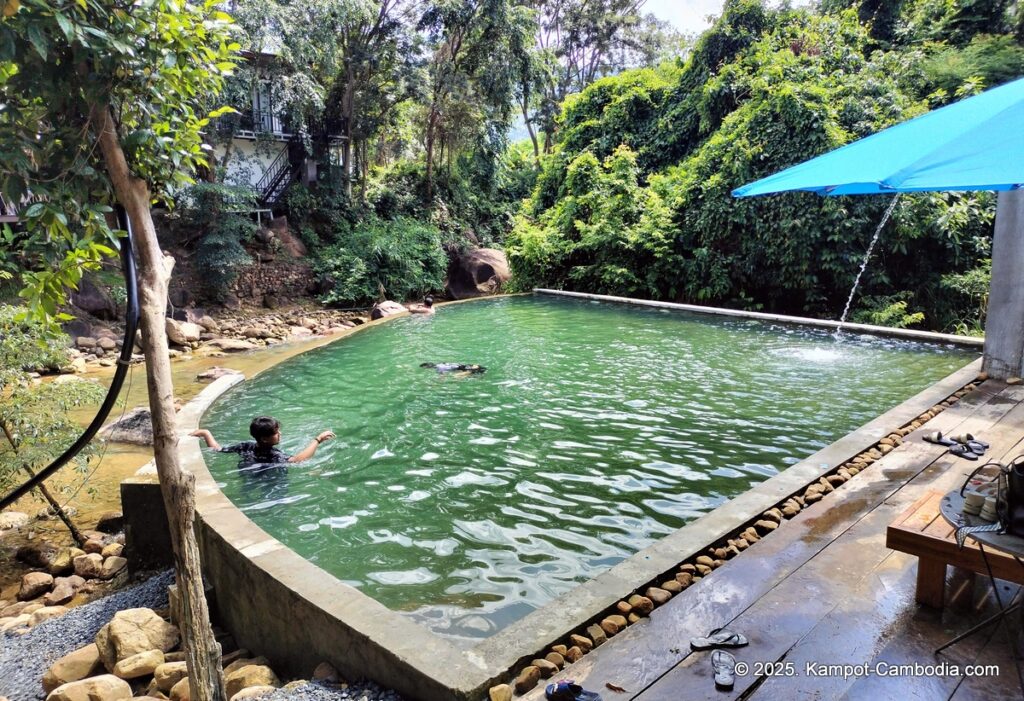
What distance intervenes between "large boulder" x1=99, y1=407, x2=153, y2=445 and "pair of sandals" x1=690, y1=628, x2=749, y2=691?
6.95 metres

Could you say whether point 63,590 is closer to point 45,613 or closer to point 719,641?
point 45,613

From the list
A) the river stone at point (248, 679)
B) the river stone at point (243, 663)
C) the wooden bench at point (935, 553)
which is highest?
the wooden bench at point (935, 553)

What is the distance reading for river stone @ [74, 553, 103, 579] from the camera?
509 cm

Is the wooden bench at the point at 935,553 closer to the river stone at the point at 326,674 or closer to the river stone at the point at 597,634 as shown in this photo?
the river stone at the point at 597,634

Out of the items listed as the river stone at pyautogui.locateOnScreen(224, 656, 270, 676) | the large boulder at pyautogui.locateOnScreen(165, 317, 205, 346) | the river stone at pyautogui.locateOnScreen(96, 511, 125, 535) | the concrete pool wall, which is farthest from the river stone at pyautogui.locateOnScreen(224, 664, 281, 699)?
the large boulder at pyautogui.locateOnScreen(165, 317, 205, 346)

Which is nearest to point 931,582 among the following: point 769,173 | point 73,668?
Answer: point 73,668

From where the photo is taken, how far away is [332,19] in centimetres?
1670

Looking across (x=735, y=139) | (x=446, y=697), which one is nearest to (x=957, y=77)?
(x=735, y=139)

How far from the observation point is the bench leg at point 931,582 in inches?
105

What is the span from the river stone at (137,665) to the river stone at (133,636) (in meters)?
0.08

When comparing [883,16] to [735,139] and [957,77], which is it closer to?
[957,77]

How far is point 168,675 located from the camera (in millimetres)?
3449

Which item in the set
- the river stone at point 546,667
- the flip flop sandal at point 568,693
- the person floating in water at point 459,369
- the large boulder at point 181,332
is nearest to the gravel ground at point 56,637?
the river stone at point 546,667

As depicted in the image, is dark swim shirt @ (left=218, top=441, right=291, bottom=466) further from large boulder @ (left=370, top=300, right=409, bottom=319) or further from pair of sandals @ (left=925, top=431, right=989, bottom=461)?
large boulder @ (left=370, top=300, right=409, bottom=319)
